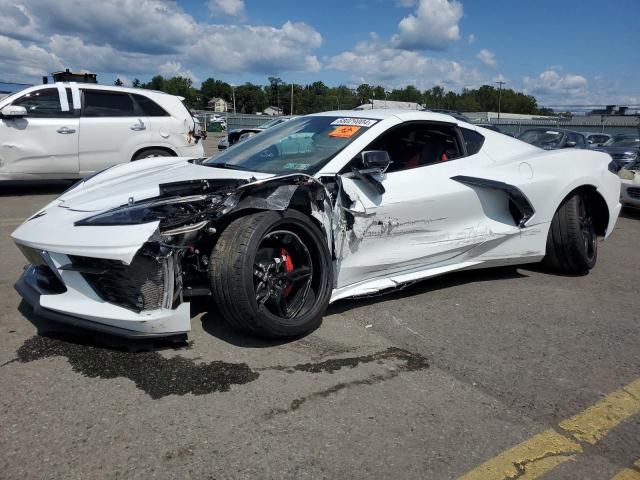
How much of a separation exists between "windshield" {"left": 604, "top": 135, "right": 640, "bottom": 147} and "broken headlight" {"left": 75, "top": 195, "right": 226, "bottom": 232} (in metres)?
15.2

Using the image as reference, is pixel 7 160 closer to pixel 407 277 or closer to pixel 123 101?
pixel 123 101

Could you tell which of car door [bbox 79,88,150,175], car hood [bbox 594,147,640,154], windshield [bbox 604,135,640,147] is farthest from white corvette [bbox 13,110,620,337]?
windshield [bbox 604,135,640,147]

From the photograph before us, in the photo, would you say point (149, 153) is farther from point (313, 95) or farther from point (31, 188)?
point (313, 95)

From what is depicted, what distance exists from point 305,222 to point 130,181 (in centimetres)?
123

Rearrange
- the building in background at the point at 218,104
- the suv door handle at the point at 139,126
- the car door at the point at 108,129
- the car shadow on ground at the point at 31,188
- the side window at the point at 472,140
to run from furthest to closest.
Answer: the building in background at the point at 218,104 → the car shadow on ground at the point at 31,188 → the suv door handle at the point at 139,126 → the car door at the point at 108,129 → the side window at the point at 472,140

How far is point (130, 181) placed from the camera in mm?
3699

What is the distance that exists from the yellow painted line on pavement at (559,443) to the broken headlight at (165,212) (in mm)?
1866

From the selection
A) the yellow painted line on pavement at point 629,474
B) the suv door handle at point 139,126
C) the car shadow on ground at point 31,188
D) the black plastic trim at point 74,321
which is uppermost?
the suv door handle at point 139,126

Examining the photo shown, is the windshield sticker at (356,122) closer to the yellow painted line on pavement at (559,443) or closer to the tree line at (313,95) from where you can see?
the yellow painted line on pavement at (559,443)

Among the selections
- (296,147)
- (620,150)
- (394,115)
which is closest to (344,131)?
(296,147)

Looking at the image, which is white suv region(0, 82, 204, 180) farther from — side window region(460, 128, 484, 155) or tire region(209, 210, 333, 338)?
tire region(209, 210, 333, 338)

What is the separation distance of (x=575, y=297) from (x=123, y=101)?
747 centimetres

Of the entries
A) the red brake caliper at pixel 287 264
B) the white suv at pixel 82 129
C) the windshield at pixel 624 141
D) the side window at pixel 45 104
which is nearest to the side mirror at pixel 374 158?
the red brake caliper at pixel 287 264

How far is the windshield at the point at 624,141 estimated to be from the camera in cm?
1546
